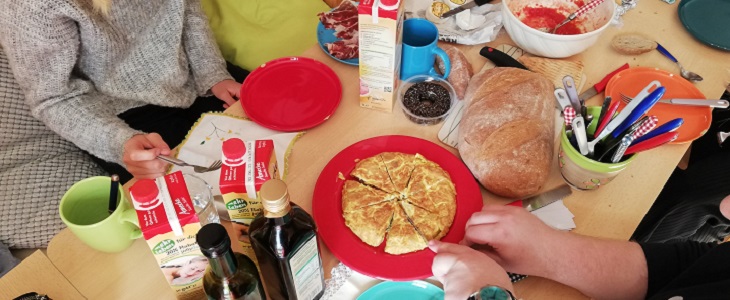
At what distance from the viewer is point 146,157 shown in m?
1.10

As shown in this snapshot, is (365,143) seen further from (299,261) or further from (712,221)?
(712,221)

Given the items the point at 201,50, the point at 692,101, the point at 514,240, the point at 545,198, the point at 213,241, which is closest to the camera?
the point at 213,241

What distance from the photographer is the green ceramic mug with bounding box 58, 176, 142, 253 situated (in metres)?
→ 0.88

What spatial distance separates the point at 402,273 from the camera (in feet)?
2.96

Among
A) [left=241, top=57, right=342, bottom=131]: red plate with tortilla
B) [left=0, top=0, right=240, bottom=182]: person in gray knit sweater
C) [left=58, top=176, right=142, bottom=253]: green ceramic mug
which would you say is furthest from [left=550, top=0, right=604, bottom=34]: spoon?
[left=58, top=176, right=142, bottom=253]: green ceramic mug

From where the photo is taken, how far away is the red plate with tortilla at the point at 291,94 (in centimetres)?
119

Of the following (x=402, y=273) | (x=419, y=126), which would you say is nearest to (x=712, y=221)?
(x=419, y=126)

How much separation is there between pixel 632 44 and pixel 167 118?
141cm

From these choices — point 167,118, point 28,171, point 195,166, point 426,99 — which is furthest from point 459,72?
point 28,171

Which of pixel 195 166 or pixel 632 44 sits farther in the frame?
pixel 632 44

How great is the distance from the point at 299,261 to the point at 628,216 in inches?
27.8

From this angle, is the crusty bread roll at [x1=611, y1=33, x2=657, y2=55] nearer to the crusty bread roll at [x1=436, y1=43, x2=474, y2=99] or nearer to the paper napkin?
the crusty bread roll at [x1=436, y1=43, x2=474, y2=99]

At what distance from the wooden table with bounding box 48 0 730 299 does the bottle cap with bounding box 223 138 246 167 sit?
9.9 inches

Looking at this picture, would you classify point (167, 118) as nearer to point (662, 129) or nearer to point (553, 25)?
point (553, 25)
